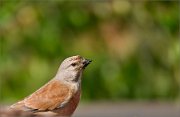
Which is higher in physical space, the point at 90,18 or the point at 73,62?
the point at 90,18

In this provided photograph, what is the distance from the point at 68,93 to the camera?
7.30m

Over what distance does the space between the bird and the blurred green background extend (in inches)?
176

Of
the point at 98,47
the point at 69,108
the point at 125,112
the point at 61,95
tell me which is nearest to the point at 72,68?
the point at 61,95

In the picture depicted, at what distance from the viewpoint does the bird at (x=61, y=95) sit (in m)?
7.11

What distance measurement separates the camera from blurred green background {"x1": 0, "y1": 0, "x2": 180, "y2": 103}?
12.3m

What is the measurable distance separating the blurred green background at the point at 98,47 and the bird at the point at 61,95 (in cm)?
448

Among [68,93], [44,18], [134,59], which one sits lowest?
[68,93]

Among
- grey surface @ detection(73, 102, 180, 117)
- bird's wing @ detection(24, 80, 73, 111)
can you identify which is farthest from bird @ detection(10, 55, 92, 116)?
grey surface @ detection(73, 102, 180, 117)

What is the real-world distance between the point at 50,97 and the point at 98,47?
17.3ft

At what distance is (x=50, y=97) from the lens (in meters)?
7.39

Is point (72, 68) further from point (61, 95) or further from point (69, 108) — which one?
point (69, 108)

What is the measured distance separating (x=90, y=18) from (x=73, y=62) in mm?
5163

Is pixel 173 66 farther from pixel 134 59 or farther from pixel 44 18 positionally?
pixel 44 18

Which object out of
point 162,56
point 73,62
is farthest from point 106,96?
point 73,62
